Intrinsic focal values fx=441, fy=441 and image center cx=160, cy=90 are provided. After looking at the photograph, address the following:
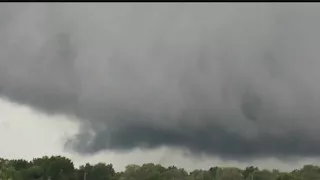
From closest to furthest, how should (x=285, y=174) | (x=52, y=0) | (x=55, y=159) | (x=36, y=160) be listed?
(x=52, y=0) → (x=285, y=174) → (x=55, y=159) → (x=36, y=160)

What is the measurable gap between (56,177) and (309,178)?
51805mm

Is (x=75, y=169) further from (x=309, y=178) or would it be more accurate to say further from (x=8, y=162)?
(x=309, y=178)

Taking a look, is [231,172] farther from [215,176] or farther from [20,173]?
[20,173]

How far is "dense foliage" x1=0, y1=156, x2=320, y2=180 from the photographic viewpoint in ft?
286

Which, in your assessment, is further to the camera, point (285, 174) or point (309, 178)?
point (309, 178)

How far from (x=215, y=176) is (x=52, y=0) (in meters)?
78.3

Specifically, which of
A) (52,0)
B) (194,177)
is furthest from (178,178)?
(52,0)

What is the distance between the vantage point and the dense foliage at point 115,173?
286 ft

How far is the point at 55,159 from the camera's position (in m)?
91.4

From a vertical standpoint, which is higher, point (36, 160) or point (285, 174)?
point (36, 160)

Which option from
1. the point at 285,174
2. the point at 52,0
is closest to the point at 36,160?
the point at 285,174

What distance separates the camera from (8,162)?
339 feet

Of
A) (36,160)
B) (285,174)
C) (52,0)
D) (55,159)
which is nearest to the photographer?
(52,0)

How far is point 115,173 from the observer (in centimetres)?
9650
